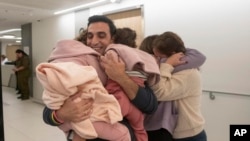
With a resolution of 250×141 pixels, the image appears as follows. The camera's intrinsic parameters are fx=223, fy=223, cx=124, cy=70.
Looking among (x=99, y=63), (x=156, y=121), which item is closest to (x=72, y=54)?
(x=99, y=63)

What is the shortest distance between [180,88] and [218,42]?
186 centimetres

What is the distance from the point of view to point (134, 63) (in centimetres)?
90

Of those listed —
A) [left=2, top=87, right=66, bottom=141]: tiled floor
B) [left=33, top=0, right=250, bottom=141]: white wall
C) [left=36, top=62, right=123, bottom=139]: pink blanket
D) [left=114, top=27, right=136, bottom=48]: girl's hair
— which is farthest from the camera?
[left=2, top=87, right=66, bottom=141]: tiled floor

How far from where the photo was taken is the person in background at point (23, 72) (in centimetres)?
667

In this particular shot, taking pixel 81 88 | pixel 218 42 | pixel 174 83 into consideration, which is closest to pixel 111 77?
pixel 81 88

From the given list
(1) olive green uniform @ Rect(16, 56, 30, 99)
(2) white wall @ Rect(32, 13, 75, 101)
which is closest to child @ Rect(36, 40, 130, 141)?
(2) white wall @ Rect(32, 13, 75, 101)

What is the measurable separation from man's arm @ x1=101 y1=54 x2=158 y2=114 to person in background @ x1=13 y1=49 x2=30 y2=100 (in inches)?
254

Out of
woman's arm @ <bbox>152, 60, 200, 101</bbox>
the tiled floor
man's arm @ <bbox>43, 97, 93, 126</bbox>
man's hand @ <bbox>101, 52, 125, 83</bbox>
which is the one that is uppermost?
man's hand @ <bbox>101, 52, 125, 83</bbox>

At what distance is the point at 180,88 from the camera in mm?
1153

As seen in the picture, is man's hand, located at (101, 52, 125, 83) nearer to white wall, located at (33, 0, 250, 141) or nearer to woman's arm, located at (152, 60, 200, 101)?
woman's arm, located at (152, 60, 200, 101)

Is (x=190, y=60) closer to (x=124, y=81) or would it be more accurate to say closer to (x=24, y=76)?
(x=124, y=81)

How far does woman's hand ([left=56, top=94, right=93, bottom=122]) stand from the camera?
2.65ft

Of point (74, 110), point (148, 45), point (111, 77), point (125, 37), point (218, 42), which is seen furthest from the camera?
point (218, 42)

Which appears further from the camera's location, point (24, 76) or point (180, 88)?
point (24, 76)
